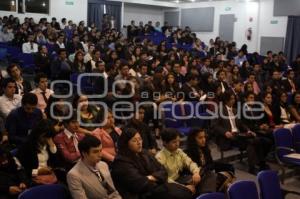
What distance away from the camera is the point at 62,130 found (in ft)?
12.2

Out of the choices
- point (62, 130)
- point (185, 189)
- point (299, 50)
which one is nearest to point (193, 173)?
point (185, 189)

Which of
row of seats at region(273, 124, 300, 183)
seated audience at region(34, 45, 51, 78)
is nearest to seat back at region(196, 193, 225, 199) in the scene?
row of seats at region(273, 124, 300, 183)

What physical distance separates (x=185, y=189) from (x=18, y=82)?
331 centimetres

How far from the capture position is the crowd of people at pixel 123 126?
2.96 m

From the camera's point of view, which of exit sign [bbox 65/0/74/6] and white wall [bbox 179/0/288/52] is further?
exit sign [bbox 65/0/74/6]

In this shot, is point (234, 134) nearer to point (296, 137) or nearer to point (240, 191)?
point (296, 137)

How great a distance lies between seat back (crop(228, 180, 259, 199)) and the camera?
109 inches

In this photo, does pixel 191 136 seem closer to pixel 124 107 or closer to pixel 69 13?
pixel 124 107

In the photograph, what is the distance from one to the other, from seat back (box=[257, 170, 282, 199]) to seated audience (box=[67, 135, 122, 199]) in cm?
130

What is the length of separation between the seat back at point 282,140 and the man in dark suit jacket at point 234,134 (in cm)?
35

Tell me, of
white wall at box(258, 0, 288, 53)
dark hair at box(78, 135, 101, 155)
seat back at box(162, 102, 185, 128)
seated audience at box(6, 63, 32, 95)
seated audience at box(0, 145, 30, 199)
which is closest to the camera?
dark hair at box(78, 135, 101, 155)

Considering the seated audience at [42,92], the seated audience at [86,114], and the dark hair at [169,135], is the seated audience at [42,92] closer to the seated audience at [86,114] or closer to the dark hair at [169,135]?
the seated audience at [86,114]

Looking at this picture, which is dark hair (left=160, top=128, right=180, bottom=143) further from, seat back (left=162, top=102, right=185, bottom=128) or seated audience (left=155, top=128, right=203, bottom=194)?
seat back (left=162, top=102, right=185, bottom=128)

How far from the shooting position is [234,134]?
5.09m
